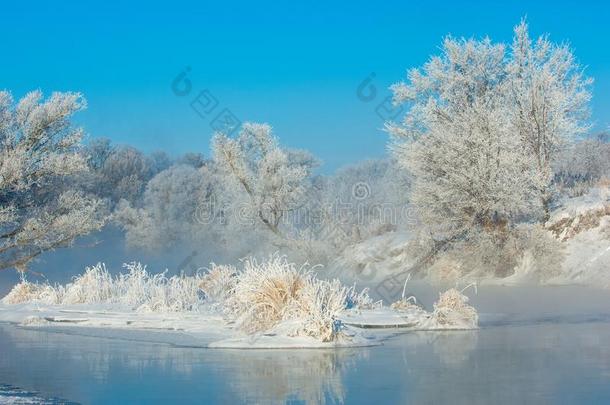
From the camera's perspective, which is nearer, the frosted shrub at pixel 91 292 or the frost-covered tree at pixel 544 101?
the frosted shrub at pixel 91 292

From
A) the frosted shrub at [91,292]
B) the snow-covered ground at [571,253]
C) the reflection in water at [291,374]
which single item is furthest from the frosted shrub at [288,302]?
the snow-covered ground at [571,253]

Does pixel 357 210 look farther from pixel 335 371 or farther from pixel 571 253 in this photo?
pixel 335 371

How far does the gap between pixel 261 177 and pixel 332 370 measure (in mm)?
31661

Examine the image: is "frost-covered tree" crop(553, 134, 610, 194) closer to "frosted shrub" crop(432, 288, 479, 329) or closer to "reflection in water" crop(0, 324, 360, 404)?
"frosted shrub" crop(432, 288, 479, 329)

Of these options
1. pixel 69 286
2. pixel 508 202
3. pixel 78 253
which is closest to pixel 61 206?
pixel 69 286

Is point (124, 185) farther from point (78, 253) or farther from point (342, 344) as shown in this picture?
point (342, 344)

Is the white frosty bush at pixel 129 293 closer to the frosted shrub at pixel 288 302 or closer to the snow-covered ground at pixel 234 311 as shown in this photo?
the snow-covered ground at pixel 234 311

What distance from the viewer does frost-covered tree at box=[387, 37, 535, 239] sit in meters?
27.2

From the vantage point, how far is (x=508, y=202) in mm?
27031

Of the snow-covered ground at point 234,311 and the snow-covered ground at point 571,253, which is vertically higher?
the snow-covered ground at point 571,253

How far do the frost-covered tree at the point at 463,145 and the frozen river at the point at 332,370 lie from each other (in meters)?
13.2

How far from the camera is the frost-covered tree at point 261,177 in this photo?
41.0 meters

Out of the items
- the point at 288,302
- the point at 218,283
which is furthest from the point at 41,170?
the point at 288,302

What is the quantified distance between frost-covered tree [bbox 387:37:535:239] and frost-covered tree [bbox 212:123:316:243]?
36.2ft
